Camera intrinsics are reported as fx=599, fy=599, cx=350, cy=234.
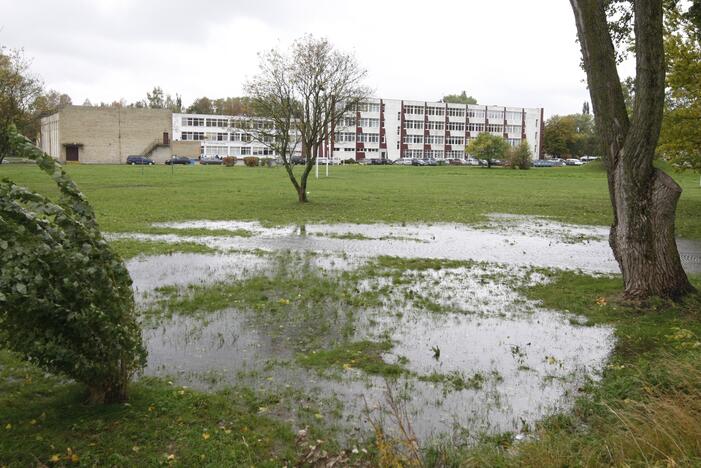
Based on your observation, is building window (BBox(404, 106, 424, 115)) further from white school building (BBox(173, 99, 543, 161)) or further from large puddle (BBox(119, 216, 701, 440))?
large puddle (BBox(119, 216, 701, 440))

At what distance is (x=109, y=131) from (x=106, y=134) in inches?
25.4

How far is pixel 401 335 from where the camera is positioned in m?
7.67

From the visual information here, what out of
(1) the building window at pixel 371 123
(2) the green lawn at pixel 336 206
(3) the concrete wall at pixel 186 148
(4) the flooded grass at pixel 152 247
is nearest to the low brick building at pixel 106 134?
(3) the concrete wall at pixel 186 148

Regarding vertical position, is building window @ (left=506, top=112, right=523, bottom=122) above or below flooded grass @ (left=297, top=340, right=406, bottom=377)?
above

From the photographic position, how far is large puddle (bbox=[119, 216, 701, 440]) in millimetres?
5711

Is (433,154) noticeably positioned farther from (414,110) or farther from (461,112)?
(461,112)

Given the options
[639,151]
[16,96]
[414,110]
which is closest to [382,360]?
[639,151]

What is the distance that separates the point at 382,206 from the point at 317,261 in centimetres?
1357

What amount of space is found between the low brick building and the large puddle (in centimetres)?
8460

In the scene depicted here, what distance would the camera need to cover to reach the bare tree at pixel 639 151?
868 centimetres

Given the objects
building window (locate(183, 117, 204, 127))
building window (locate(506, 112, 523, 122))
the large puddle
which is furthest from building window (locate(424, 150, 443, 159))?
the large puddle

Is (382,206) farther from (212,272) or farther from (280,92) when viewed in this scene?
(212,272)

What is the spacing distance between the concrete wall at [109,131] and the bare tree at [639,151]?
89372 millimetres

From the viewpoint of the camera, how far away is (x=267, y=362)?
21.7 ft
